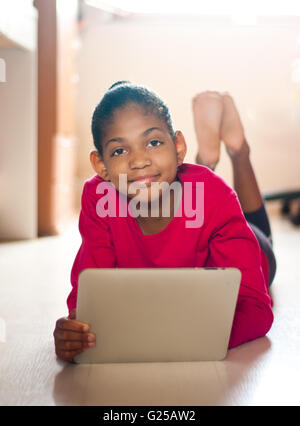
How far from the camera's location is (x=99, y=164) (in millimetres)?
833

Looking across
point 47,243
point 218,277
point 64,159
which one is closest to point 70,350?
point 218,277

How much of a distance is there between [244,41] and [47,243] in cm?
151

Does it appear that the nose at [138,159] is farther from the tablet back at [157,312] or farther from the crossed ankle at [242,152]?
the crossed ankle at [242,152]

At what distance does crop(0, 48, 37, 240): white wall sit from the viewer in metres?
1.94

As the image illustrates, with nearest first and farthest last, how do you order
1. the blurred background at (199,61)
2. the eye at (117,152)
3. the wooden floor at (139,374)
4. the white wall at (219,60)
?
the wooden floor at (139,374), the eye at (117,152), the blurred background at (199,61), the white wall at (219,60)

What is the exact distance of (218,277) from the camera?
0.72 meters

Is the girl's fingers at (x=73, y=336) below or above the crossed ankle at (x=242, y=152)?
below

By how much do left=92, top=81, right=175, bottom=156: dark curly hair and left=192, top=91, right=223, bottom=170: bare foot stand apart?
19.1 inches

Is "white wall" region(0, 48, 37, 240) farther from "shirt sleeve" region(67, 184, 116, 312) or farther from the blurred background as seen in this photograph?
"shirt sleeve" region(67, 184, 116, 312)

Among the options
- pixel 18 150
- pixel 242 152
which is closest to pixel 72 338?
pixel 242 152

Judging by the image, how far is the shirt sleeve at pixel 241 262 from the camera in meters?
0.84

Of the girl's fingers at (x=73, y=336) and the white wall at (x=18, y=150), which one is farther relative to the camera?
the white wall at (x=18, y=150)

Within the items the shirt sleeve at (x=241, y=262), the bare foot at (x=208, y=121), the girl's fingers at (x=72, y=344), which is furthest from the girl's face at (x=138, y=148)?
the bare foot at (x=208, y=121)
